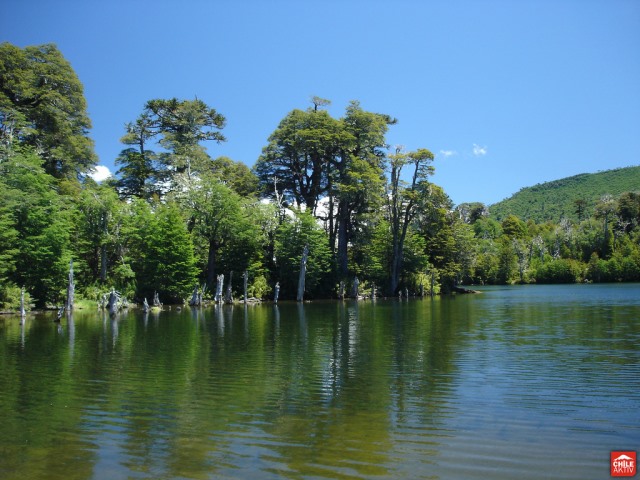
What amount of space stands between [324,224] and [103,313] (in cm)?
3098

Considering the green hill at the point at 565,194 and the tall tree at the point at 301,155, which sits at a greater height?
the green hill at the point at 565,194

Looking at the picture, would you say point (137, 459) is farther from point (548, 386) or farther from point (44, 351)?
point (44, 351)

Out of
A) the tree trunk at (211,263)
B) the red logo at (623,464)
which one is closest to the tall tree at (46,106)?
the tree trunk at (211,263)

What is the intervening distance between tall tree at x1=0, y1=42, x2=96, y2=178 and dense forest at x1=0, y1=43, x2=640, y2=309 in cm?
12

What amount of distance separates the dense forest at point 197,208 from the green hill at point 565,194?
8986 cm

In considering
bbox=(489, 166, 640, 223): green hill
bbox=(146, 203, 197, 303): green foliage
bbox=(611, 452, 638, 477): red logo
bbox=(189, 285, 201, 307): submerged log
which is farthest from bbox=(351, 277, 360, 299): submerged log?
bbox=(489, 166, 640, 223): green hill

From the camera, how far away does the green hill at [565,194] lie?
143 metres

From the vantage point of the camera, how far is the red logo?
21.1 feet

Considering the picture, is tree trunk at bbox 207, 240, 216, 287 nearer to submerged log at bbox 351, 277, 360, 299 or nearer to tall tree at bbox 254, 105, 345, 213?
tall tree at bbox 254, 105, 345, 213

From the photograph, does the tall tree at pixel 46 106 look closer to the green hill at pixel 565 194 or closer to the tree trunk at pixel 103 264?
the tree trunk at pixel 103 264

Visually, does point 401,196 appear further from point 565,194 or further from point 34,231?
point 565,194

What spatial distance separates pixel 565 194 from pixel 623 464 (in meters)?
183

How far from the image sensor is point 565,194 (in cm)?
16888

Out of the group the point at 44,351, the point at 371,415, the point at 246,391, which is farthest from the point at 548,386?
the point at 44,351
